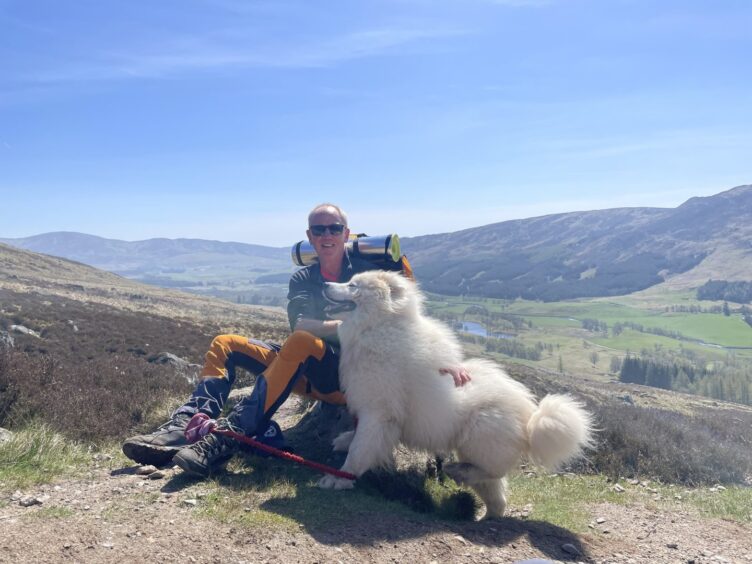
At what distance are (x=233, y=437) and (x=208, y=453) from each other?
0.26m

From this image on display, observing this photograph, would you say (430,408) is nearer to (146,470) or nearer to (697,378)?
(146,470)

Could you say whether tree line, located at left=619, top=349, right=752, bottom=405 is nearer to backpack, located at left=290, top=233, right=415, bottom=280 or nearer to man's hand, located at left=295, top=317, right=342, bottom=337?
backpack, located at left=290, top=233, right=415, bottom=280

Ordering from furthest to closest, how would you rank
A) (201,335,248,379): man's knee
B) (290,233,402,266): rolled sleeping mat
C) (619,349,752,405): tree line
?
(619,349,752,405): tree line
(290,233,402,266): rolled sleeping mat
(201,335,248,379): man's knee

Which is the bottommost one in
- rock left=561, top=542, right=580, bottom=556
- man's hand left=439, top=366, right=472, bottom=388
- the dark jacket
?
rock left=561, top=542, right=580, bottom=556

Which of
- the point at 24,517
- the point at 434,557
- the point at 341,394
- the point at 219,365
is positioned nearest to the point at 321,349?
the point at 341,394

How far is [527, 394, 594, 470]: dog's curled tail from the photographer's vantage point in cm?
461

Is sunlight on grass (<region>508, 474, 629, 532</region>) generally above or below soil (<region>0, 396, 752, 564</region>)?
below

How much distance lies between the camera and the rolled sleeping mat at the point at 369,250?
6.43 meters

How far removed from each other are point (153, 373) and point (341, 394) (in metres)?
6.13

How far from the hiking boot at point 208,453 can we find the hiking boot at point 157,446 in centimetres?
30

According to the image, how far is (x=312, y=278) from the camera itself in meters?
6.29

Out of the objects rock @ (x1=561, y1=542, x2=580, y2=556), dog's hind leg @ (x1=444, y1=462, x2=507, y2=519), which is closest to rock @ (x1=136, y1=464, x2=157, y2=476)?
dog's hind leg @ (x1=444, y1=462, x2=507, y2=519)

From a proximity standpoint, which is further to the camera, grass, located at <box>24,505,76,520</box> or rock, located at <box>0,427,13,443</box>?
rock, located at <box>0,427,13,443</box>

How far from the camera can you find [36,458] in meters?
4.89
